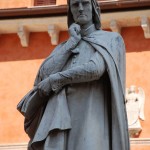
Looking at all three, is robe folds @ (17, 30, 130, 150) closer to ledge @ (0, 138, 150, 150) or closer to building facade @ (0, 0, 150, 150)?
ledge @ (0, 138, 150, 150)

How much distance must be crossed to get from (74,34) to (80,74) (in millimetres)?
306

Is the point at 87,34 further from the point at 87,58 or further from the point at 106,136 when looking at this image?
the point at 106,136

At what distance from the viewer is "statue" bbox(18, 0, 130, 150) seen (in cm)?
319

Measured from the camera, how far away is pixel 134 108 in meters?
13.3

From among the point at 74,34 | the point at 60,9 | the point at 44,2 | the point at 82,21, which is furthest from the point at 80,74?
the point at 44,2

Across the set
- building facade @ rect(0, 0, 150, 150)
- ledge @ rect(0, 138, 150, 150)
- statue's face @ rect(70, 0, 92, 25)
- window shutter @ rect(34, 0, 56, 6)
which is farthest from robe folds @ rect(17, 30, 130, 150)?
window shutter @ rect(34, 0, 56, 6)

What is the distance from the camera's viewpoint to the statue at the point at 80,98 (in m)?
3.19

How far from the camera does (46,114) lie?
3.29m

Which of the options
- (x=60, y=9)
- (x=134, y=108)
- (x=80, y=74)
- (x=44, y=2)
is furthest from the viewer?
(x=44, y=2)

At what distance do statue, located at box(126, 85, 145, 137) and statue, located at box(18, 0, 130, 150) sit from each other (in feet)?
31.8

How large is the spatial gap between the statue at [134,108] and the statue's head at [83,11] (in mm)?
9561

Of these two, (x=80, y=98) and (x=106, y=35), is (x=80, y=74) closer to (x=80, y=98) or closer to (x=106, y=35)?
(x=80, y=98)

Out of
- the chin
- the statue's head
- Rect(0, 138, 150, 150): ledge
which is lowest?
Rect(0, 138, 150, 150): ledge

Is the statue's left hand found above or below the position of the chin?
below
